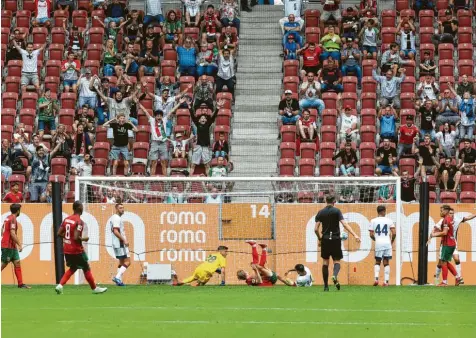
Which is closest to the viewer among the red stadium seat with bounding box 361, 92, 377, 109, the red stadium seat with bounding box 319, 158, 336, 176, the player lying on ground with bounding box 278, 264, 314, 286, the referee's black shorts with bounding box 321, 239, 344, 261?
the referee's black shorts with bounding box 321, 239, 344, 261

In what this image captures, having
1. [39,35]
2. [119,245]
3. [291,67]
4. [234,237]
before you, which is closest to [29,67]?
[39,35]

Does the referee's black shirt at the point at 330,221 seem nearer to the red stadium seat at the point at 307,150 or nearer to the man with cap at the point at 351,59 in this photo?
the red stadium seat at the point at 307,150

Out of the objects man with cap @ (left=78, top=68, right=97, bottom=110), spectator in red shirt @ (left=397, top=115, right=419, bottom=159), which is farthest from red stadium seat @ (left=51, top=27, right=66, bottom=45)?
spectator in red shirt @ (left=397, top=115, right=419, bottom=159)

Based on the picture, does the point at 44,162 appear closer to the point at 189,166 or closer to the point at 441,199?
the point at 189,166

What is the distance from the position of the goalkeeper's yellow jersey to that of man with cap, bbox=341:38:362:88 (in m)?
9.17

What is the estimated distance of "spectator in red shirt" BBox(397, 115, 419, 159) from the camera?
30484 millimetres

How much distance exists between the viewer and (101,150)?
31.7 metres

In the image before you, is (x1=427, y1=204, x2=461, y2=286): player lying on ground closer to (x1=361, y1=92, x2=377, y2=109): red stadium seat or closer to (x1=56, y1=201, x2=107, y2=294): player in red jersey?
(x1=361, y1=92, x2=377, y2=109): red stadium seat

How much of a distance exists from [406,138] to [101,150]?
8049 millimetres

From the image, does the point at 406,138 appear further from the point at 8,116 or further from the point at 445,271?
the point at 8,116

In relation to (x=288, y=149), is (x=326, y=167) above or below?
below

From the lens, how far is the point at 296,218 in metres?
27.7

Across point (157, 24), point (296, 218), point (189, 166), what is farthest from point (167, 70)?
point (296, 218)

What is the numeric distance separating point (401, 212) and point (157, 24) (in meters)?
11.1
